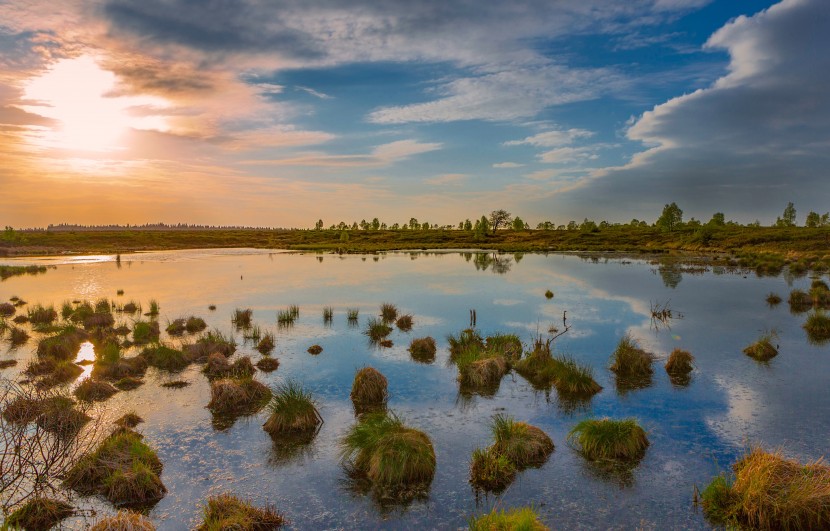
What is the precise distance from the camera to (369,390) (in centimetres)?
1730

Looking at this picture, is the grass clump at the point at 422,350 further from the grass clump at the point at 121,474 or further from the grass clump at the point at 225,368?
the grass clump at the point at 121,474

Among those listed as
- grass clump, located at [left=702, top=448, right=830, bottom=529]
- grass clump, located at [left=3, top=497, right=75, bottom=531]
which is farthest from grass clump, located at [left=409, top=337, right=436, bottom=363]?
grass clump, located at [left=3, top=497, right=75, bottom=531]

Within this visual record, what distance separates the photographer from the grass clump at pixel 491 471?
38.3 feet

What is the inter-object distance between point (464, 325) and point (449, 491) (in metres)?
18.4

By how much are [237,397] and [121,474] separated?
550cm

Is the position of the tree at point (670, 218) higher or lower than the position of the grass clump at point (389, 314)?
higher

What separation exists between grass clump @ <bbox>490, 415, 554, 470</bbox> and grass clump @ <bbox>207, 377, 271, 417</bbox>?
24.9ft

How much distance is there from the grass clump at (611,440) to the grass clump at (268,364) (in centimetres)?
1251

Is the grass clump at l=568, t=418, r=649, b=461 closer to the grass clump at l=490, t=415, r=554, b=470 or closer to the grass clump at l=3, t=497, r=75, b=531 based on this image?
the grass clump at l=490, t=415, r=554, b=470

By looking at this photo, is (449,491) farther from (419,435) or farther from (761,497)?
(761,497)

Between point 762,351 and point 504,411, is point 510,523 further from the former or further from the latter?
point 762,351

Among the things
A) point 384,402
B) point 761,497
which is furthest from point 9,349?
point 761,497

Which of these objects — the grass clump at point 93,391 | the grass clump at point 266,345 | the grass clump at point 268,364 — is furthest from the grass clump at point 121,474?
the grass clump at point 266,345

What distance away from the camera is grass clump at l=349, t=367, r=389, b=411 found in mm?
17047
